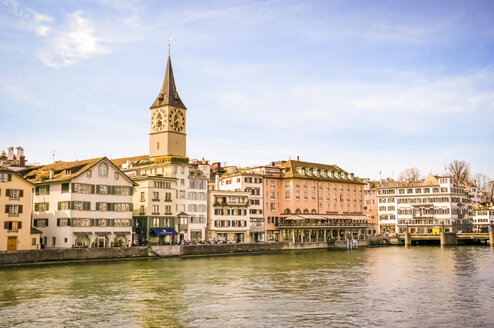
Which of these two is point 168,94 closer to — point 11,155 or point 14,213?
point 11,155

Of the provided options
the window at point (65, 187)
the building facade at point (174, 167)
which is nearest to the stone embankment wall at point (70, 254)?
the window at point (65, 187)

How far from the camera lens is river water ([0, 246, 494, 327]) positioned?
33406 millimetres

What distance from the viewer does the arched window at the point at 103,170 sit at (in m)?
81.1

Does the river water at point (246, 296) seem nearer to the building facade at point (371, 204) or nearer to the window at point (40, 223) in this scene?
the window at point (40, 223)

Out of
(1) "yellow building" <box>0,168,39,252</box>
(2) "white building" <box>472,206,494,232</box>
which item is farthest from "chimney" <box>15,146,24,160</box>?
(2) "white building" <box>472,206,494,232</box>

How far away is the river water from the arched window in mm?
19646

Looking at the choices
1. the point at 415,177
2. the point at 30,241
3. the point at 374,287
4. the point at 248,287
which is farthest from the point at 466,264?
the point at 415,177

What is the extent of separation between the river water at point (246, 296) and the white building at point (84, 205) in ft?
47.8

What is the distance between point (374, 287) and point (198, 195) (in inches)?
2198

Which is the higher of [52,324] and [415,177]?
[415,177]

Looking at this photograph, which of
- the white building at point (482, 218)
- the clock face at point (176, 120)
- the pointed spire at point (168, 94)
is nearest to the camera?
the clock face at point (176, 120)

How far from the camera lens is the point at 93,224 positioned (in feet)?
261

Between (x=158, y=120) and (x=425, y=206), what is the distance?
7147cm

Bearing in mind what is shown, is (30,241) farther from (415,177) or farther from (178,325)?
(415,177)
